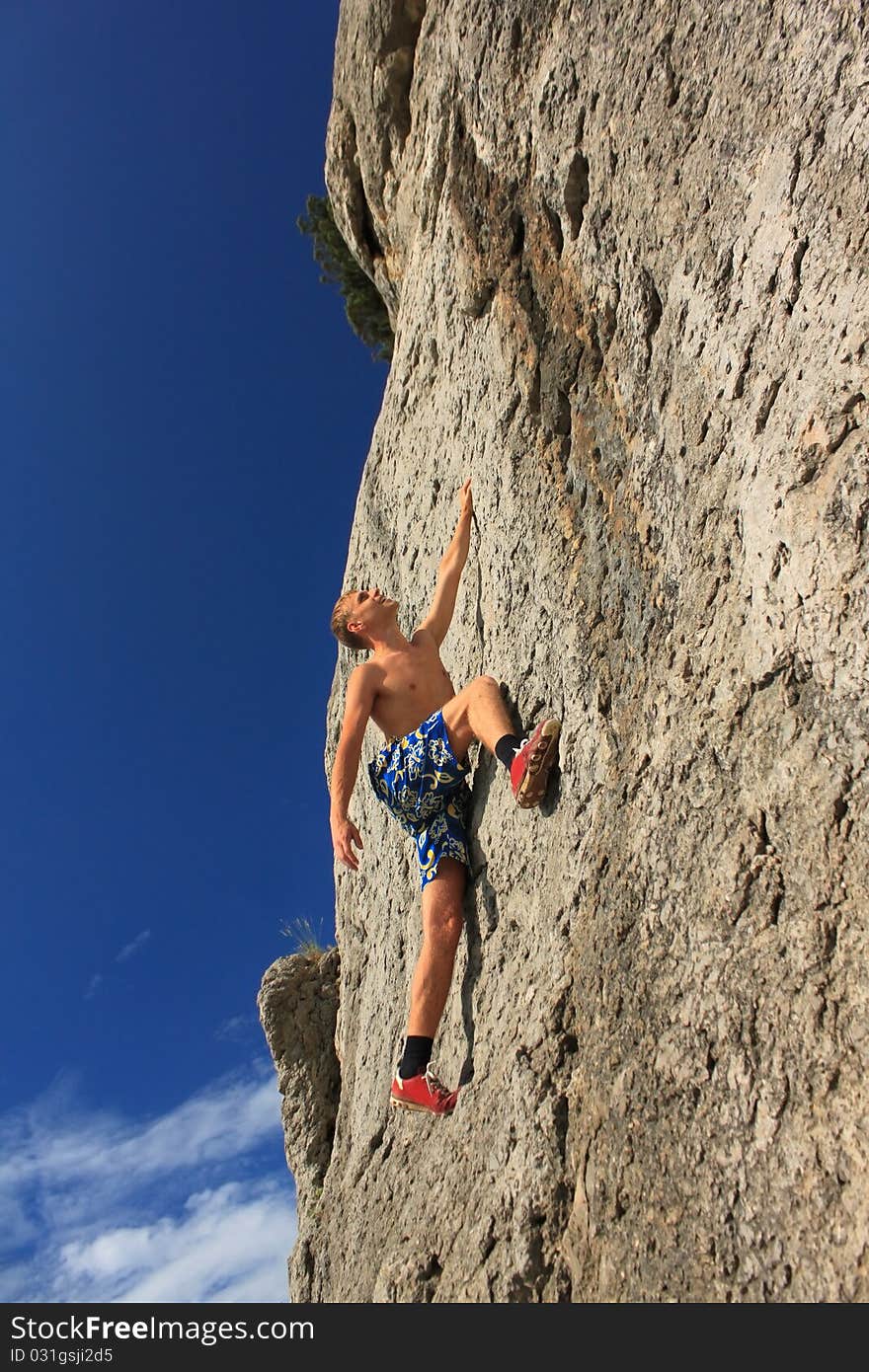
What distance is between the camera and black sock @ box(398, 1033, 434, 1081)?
3785 mm

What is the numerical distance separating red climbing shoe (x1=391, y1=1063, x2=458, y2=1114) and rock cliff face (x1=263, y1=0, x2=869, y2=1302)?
0.28 feet

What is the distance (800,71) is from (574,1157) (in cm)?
337

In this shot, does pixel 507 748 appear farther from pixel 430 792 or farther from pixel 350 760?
pixel 350 760

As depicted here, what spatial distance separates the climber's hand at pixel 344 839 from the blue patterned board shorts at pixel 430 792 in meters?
0.27

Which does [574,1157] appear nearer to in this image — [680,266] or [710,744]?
[710,744]

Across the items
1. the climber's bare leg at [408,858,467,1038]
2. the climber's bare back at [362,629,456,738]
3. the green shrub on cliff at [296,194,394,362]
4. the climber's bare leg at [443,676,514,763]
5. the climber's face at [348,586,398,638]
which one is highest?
the green shrub on cliff at [296,194,394,362]

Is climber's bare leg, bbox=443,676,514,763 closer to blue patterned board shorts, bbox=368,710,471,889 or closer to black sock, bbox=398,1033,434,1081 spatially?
blue patterned board shorts, bbox=368,710,471,889

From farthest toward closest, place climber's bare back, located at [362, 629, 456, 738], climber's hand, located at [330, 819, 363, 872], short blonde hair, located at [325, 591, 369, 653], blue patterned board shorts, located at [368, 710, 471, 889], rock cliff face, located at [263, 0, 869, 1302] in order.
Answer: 1. short blonde hair, located at [325, 591, 369, 653]
2. climber's bare back, located at [362, 629, 456, 738]
3. blue patterned board shorts, located at [368, 710, 471, 889]
4. climber's hand, located at [330, 819, 363, 872]
5. rock cliff face, located at [263, 0, 869, 1302]

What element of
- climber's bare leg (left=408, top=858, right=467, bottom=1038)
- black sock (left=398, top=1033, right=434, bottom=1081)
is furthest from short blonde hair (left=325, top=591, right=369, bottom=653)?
black sock (left=398, top=1033, right=434, bottom=1081)

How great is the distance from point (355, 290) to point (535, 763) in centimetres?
1072

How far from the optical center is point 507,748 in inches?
149

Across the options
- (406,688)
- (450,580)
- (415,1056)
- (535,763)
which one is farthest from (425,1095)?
(450,580)
